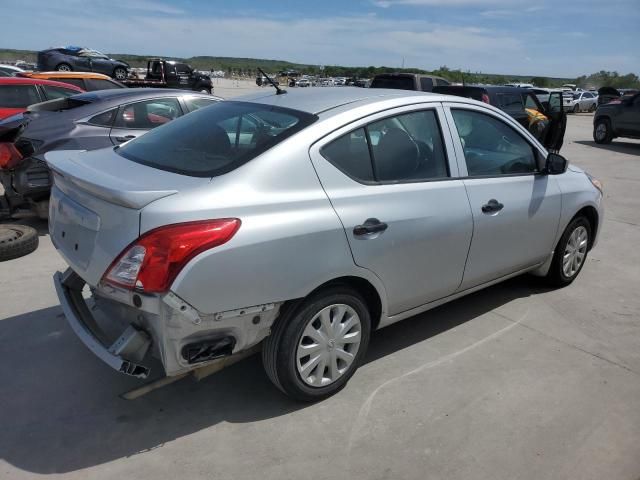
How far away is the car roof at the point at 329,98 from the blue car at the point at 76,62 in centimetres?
2051

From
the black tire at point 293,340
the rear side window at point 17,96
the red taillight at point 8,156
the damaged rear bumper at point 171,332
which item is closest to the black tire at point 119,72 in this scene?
the rear side window at point 17,96

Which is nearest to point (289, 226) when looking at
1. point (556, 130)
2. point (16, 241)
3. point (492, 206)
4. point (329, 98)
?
point (329, 98)

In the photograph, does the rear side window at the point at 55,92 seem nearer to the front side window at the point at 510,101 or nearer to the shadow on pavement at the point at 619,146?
the front side window at the point at 510,101

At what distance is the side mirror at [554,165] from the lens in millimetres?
4086

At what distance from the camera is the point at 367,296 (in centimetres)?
313

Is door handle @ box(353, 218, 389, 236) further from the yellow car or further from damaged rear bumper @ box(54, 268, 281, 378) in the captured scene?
the yellow car

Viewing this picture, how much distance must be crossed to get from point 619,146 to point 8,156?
653 inches

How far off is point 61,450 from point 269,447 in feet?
3.30

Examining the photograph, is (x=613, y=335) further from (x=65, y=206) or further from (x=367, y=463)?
(x=65, y=206)

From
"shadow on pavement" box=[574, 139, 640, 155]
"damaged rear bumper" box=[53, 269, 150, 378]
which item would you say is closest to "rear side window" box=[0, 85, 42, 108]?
"damaged rear bumper" box=[53, 269, 150, 378]

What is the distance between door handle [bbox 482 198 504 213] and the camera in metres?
3.53

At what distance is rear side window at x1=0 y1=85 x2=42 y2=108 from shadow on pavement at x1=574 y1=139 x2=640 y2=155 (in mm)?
14723

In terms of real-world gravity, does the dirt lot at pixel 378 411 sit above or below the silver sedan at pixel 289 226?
below

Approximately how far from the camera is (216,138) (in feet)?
10.1
